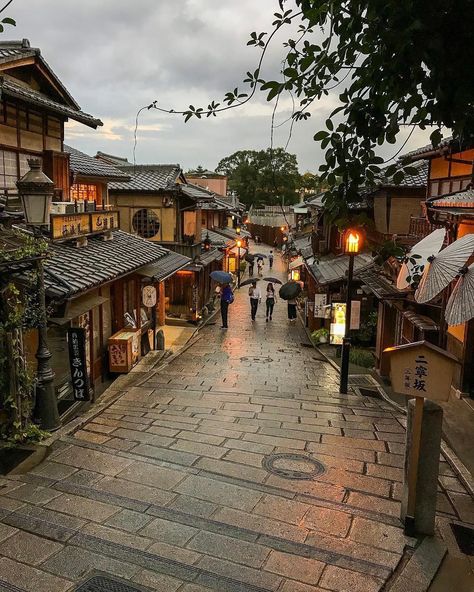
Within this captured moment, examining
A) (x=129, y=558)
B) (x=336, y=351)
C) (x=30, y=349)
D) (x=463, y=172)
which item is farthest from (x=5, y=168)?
(x=336, y=351)

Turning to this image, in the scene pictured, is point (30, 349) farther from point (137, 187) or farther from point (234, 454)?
point (137, 187)

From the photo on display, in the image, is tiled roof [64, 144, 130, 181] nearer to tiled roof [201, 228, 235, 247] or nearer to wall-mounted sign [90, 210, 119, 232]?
wall-mounted sign [90, 210, 119, 232]

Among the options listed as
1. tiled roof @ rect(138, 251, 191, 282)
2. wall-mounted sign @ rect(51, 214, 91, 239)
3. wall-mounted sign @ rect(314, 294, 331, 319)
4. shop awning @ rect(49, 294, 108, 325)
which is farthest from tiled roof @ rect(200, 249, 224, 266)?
shop awning @ rect(49, 294, 108, 325)

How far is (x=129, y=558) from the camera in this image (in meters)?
5.68

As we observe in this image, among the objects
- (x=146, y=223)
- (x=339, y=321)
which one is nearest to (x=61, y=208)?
(x=339, y=321)

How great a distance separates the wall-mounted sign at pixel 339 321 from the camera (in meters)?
19.9

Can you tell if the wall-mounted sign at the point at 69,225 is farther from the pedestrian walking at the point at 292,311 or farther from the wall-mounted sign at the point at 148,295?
the pedestrian walking at the point at 292,311

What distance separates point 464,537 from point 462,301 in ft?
11.4

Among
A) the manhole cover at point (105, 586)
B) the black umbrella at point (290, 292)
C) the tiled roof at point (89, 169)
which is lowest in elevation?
the manhole cover at point (105, 586)

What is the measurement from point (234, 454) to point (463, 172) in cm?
1136

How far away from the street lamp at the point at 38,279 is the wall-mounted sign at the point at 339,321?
12.8 meters

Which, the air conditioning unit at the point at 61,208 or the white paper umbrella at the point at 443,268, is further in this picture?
the air conditioning unit at the point at 61,208

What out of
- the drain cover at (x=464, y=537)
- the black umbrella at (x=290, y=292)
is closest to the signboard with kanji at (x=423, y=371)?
the drain cover at (x=464, y=537)

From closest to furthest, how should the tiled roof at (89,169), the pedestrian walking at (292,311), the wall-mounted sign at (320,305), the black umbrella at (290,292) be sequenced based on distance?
1. the tiled roof at (89,169)
2. the wall-mounted sign at (320,305)
3. the black umbrella at (290,292)
4. the pedestrian walking at (292,311)
